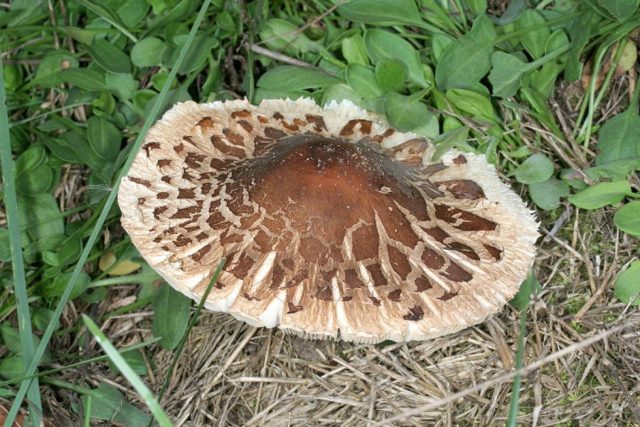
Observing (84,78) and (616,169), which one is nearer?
(616,169)

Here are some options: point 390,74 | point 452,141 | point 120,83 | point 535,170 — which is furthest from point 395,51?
point 120,83

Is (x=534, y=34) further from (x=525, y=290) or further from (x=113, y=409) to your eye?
(x=113, y=409)

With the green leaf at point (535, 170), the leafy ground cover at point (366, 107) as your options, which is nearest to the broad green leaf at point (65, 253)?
the leafy ground cover at point (366, 107)

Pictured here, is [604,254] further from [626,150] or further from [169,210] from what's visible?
[169,210]

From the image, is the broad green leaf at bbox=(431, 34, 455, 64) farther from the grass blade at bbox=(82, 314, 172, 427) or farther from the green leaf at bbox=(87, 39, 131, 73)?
the grass blade at bbox=(82, 314, 172, 427)

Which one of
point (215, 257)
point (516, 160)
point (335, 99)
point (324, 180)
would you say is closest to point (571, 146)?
point (516, 160)

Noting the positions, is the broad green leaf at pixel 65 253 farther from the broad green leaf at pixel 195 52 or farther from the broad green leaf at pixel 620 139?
the broad green leaf at pixel 620 139
